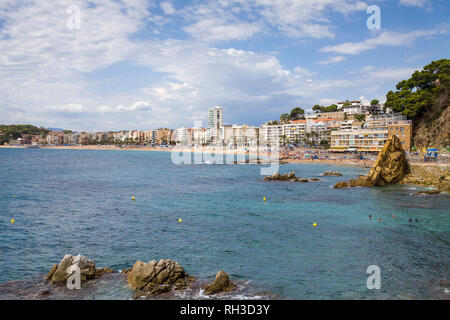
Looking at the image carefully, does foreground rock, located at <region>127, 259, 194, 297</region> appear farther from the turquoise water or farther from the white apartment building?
the white apartment building

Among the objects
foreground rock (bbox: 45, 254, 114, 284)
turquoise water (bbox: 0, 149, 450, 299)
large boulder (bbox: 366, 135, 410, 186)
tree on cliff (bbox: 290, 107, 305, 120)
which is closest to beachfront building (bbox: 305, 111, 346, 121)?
tree on cliff (bbox: 290, 107, 305, 120)

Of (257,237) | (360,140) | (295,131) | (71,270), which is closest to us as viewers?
(71,270)

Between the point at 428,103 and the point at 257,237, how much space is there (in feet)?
242

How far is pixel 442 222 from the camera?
2491cm

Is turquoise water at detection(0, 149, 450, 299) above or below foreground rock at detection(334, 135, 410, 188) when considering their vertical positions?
below

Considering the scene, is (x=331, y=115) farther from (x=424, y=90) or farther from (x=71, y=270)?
(x=71, y=270)

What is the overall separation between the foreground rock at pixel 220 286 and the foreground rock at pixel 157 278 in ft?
3.65

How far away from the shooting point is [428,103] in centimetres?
7706

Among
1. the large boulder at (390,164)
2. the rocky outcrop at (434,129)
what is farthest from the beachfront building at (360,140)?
the large boulder at (390,164)

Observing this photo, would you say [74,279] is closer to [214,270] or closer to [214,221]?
[214,270]

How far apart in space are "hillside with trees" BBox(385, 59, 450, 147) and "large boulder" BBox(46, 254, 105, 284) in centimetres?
7519

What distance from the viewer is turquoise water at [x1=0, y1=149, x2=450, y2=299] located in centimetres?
1538

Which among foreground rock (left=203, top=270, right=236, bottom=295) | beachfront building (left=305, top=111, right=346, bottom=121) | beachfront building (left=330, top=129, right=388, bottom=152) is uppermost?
beachfront building (left=305, top=111, right=346, bottom=121)

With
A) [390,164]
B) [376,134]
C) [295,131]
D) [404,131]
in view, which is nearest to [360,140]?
[376,134]
